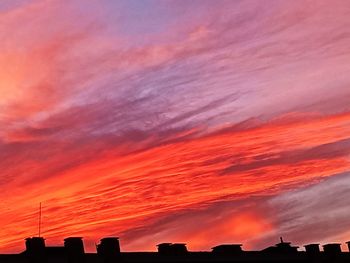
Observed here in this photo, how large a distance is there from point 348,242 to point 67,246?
25509 millimetres

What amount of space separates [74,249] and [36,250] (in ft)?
6.94

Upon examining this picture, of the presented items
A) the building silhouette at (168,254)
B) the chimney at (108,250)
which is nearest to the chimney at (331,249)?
the building silhouette at (168,254)

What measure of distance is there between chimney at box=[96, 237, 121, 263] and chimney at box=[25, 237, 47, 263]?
139 inches

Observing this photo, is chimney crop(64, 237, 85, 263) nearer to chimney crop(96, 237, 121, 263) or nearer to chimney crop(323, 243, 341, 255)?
chimney crop(96, 237, 121, 263)

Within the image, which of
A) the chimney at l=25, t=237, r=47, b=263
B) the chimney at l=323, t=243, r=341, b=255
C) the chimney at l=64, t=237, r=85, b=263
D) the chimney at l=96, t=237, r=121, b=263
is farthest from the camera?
the chimney at l=323, t=243, r=341, b=255

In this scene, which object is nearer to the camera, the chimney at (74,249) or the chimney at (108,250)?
the chimney at (74,249)

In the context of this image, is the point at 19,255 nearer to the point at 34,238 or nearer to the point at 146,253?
the point at 34,238

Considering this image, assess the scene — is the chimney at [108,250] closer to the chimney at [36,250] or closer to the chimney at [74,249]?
the chimney at [74,249]

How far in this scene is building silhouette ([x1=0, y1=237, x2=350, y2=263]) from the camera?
30734mm

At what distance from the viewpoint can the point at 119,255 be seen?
33344 mm

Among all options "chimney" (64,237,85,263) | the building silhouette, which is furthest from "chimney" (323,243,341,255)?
"chimney" (64,237,85,263)

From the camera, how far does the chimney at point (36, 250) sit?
3031 centimetres

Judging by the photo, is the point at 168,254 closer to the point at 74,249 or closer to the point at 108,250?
the point at 108,250

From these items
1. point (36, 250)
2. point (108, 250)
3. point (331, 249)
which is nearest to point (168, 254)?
point (108, 250)
